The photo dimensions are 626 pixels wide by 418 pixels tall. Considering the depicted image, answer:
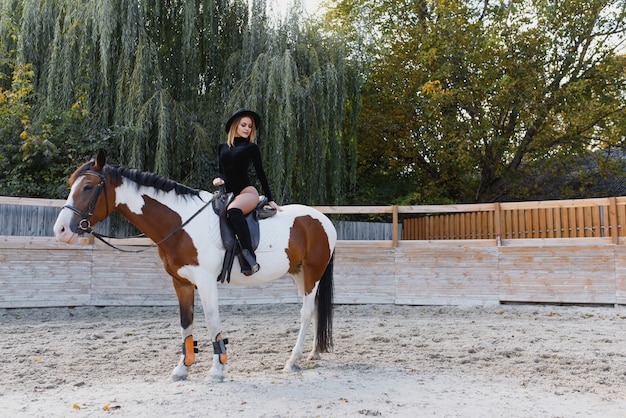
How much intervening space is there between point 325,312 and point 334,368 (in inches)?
24.5

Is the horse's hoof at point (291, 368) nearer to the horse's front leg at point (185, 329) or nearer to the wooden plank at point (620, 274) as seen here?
the horse's front leg at point (185, 329)

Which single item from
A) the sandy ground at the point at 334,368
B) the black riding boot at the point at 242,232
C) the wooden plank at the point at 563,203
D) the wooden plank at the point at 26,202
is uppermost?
the wooden plank at the point at 563,203

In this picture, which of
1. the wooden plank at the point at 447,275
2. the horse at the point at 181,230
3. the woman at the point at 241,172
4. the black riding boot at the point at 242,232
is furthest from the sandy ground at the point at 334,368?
the wooden plank at the point at 447,275

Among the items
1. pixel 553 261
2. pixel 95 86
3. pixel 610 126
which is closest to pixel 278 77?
pixel 95 86

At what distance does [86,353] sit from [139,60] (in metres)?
6.18

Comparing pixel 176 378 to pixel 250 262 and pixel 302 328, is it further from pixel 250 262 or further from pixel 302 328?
pixel 302 328

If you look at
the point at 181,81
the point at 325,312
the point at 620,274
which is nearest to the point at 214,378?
the point at 325,312

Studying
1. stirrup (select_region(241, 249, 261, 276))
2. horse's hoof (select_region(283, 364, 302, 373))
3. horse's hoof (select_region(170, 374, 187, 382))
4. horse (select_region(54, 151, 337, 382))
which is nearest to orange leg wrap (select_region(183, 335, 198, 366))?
horse (select_region(54, 151, 337, 382))

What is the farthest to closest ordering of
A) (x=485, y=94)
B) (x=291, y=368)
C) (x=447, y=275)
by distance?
1. (x=485, y=94)
2. (x=447, y=275)
3. (x=291, y=368)

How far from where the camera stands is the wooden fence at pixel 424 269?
8.59m

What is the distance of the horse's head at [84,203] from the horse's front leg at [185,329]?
84 cm

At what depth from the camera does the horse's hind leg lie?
482cm

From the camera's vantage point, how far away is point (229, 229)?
458 cm

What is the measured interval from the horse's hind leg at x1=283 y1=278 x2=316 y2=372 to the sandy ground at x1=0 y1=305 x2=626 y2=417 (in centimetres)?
14
